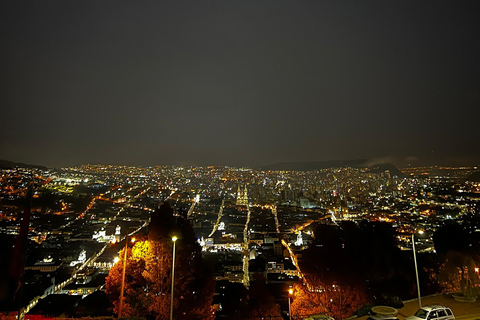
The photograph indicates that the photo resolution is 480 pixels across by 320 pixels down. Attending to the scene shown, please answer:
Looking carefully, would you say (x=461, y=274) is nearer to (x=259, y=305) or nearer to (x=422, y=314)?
(x=422, y=314)

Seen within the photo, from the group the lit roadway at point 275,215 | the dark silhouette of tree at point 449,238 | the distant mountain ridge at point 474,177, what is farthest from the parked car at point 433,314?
the distant mountain ridge at point 474,177

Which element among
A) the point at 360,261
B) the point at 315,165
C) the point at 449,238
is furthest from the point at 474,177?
the point at 315,165

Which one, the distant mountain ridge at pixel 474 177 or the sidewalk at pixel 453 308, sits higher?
the distant mountain ridge at pixel 474 177

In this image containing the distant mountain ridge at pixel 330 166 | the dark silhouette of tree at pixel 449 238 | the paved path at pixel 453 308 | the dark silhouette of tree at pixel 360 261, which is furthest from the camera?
the distant mountain ridge at pixel 330 166

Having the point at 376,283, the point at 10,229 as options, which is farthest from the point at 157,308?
the point at 10,229

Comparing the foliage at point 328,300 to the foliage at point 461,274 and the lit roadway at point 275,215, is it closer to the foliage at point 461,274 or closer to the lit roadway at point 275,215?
the foliage at point 461,274

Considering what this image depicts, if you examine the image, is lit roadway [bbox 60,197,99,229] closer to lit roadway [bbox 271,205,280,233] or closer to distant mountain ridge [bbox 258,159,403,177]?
lit roadway [bbox 271,205,280,233]
